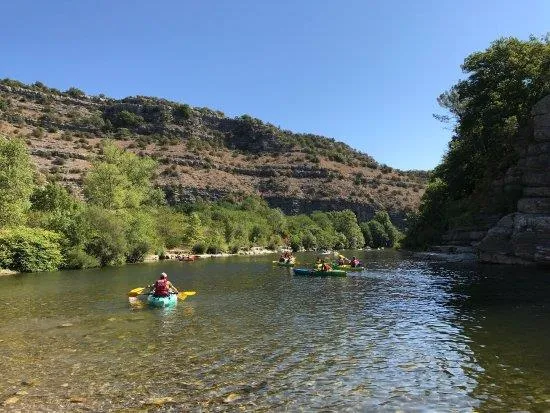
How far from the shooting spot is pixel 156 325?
19359 mm

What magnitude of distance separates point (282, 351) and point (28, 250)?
36.8m

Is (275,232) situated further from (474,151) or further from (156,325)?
(156,325)

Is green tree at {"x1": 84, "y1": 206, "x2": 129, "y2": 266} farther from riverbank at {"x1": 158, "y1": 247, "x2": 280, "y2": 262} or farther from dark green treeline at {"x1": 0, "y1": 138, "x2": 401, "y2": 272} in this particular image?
riverbank at {"x1": 158, "y1": 247, "x2": 280, "y2": 262}

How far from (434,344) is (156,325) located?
Answer: 1063 cm

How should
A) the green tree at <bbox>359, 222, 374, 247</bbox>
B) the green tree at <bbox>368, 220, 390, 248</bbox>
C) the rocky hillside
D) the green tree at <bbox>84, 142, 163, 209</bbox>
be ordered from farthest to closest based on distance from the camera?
the green tree at <bbox>368, 220, 390, 248</bbox>
the green tree at <bbox>359, 222, 374, 247</bbox>
the rocky hillside
the green tree at <bbox>84, 142, 163, 209</bbox>

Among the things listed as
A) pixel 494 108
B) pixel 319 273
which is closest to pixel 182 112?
pixel 494 108

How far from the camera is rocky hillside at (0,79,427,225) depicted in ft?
404

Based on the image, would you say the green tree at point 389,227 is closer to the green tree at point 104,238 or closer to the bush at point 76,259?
the green tree at point 104,238

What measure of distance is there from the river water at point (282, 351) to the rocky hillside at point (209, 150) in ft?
308

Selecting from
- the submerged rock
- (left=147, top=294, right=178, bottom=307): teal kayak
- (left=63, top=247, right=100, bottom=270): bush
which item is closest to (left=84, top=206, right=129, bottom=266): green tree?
(left=63, top=247, right=100, bottom=270): bush

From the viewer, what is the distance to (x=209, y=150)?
147 meters

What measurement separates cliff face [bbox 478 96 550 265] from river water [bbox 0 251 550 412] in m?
12.4

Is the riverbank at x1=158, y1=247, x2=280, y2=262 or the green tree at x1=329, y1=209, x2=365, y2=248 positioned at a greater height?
the green tree at x1=329, y1=209, x2=365, y2=248

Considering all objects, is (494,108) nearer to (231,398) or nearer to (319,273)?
(319,273)
